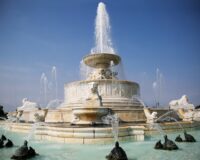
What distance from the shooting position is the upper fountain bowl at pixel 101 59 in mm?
23156

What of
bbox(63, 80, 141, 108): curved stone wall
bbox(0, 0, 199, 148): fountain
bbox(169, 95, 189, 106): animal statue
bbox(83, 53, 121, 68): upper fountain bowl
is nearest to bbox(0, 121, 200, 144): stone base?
bbox(0, 0, 199, 148): fountain

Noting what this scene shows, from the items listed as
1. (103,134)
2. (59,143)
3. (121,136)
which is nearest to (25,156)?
(59,143)

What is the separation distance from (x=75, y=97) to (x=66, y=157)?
14.4m

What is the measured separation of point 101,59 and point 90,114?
40.2 ft

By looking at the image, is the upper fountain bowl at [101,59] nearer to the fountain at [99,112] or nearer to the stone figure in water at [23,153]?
the fountain at [99,112]

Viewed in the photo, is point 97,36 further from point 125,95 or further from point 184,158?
point 184,158

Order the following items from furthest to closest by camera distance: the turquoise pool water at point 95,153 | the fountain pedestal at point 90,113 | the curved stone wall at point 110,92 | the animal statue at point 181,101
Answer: the animal statue at point 181,101, the curved stone wall at point 110,92, the fountain pedestal at point 90,113, the turquoise pool water at point 95,153

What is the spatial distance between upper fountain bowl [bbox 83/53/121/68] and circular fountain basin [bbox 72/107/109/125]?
1175 centimetres

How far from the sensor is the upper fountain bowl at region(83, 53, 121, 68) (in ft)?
76.0

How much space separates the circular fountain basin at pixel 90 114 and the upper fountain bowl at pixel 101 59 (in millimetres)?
11754

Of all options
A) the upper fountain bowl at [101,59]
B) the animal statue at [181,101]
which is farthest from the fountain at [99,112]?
the animal statue at [181,101]

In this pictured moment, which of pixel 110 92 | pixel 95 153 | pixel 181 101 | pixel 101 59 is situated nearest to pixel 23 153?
pixel 95 153

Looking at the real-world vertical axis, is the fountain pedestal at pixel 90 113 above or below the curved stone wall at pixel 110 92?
below

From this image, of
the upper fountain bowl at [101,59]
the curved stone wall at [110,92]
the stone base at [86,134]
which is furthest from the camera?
the upper fountain bowl at [101,59]
